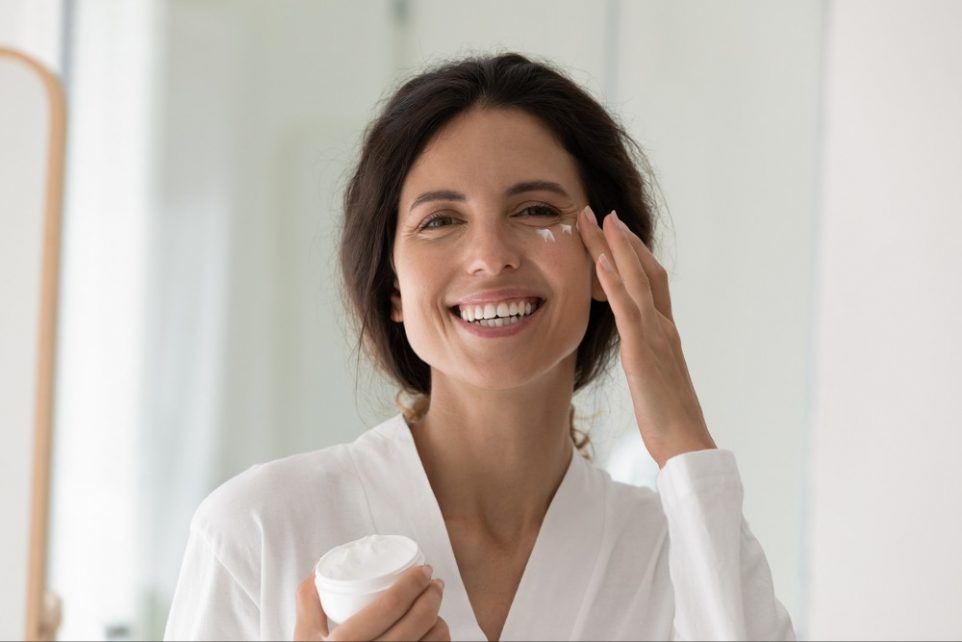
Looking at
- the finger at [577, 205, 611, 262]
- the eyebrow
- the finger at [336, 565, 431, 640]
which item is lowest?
the finger at [336, 565, 431, 640]

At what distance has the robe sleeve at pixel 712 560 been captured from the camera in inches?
38.7

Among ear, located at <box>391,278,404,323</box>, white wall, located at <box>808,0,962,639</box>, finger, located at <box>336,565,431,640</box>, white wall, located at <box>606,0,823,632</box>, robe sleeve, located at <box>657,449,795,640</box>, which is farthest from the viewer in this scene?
white wall, located at <box>606,0,823,632</box>

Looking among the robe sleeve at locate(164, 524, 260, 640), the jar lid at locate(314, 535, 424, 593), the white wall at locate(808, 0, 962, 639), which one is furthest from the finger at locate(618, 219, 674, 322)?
the white wall at locate(808, 0, 962, 639)

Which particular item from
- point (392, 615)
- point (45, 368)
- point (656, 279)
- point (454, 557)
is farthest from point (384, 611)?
point (656, 279)

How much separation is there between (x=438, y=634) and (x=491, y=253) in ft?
1.19

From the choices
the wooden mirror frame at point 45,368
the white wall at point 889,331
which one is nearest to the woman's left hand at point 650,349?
the wooden mirror frame at point 45,368

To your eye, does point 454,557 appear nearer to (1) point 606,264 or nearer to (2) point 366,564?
(2) point 366,564

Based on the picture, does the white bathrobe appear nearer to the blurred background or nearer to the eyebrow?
the eyebrow

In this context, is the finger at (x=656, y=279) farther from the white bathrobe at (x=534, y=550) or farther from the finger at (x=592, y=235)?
the white bathrobe at (x=534, y=550)

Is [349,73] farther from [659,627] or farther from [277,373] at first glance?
[659,627]

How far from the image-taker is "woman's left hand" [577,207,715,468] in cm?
105

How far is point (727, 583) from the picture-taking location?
3.23 feet

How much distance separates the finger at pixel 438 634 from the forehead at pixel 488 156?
0.42 m

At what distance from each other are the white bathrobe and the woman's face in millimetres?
150
